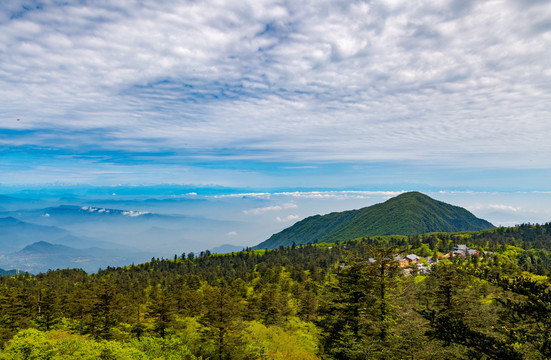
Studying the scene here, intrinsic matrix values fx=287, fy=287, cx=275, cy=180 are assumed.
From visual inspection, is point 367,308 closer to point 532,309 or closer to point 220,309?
point 532,309

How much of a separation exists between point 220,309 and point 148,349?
32.3ft

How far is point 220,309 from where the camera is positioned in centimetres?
4053

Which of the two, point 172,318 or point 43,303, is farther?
point 43,303

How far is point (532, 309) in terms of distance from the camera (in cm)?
1152

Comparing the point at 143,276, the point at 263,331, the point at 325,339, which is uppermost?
the point at 325,339

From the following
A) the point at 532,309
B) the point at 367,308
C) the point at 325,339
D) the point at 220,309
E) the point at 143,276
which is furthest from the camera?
the point at 143,276

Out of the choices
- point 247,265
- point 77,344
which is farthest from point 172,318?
point 247,265

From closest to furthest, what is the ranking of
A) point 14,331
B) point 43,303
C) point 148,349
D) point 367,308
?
point 367,308 → point 148,349 → point 14,331 → point 43,303

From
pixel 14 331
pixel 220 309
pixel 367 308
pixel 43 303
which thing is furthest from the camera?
pixel 43 303

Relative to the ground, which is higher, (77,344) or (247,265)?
(77,344)

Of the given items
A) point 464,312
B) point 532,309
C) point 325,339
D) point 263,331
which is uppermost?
point 532,309

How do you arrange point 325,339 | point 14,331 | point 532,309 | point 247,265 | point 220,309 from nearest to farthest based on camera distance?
1. point 532,309
2. point 325,339
3. point 220,309
4. point 14,331
5. point 247,265

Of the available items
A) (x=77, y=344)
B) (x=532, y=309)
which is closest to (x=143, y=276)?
(x=77, y=344)

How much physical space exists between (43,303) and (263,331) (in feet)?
163
